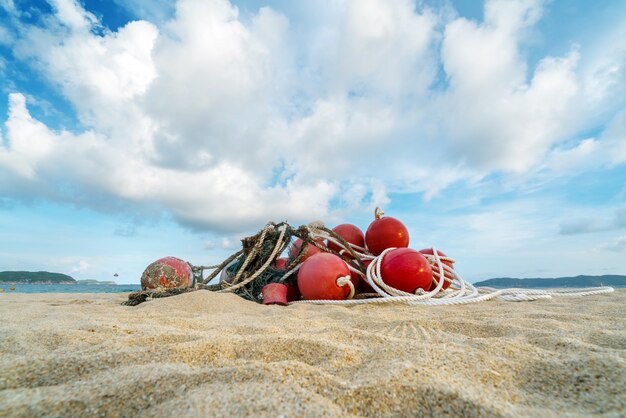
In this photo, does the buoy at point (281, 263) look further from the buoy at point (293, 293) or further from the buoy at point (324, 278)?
the buoy at point (324, 278)

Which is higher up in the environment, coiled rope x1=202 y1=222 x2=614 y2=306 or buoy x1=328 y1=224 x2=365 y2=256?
buoy x1=328 y1=224 x2=365 y2=256

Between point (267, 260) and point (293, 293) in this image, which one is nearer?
point (293, 293)

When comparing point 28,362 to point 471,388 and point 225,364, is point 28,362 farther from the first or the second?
point 471,388

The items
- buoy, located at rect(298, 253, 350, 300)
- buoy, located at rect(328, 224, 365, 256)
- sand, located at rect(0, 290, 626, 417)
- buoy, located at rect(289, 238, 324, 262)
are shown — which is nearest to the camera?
sand, located at rect(0, 290, 626, 417)

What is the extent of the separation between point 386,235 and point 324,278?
4.06 feet

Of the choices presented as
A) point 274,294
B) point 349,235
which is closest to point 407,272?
point 349,235

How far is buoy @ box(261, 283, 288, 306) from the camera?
3.41 metres

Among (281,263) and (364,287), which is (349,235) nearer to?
(364,287)

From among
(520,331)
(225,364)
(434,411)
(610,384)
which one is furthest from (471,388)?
(520,331)

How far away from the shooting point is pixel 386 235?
4.14 m

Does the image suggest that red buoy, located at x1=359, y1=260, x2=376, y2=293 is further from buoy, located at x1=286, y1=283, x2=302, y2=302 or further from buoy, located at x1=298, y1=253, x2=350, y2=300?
buoy, located at x1=286, y1=283, x2=302, y2=302

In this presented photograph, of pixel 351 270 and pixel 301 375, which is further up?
pixel 351 270

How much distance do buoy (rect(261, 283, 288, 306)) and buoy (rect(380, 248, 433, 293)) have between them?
111cm

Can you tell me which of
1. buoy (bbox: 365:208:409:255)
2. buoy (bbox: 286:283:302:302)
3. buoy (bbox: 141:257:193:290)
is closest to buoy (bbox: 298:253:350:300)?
buoy (bbox: 286:283:302:302)
